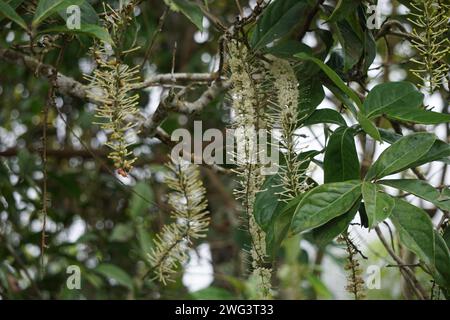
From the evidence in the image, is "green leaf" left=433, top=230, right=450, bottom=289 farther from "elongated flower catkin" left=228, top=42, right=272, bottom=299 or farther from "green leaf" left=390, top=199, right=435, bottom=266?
"elongated flower catkin" left=228, top=42, right=272, bottom=299

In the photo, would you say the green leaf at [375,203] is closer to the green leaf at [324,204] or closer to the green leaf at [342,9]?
the green leaf at [324,204]

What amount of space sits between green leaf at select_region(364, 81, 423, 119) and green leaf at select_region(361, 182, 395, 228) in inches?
3.9

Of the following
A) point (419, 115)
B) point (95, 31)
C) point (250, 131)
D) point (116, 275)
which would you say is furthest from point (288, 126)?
point (116, 275)

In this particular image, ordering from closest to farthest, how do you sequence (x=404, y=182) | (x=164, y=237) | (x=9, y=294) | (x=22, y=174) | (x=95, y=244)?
1. (x=404, y=182)
2. (x=164, y=237)
3. (x=9, y=294)
4. (x=22, y=174)
5. (x=95, y=244)

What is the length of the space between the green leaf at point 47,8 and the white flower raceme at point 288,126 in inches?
10.2

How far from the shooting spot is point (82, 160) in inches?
71.3

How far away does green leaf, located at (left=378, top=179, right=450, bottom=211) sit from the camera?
27.8 inches

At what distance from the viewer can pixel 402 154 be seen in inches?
28.2

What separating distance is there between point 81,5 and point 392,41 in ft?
4.00

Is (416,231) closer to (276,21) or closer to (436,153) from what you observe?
(436,153)

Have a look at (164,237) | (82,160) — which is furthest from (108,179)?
(164,237)

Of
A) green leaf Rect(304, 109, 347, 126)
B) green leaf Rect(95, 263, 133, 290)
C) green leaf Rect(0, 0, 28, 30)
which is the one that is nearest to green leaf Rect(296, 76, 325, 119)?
green leaf Rect(304, 109, 347, 126)

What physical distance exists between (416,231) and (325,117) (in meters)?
0.20
